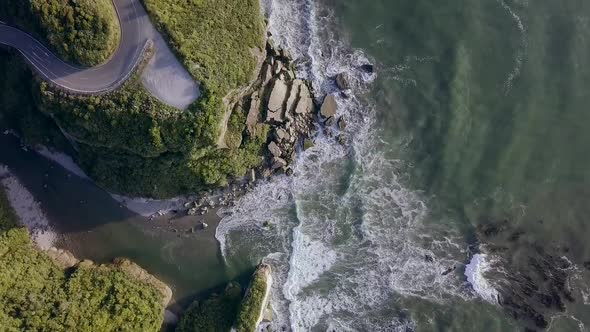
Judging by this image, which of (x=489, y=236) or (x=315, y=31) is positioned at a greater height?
(x=315, y=31)

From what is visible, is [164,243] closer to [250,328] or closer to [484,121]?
[250,328]

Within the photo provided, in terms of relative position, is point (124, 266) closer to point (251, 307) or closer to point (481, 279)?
point (251, 307)

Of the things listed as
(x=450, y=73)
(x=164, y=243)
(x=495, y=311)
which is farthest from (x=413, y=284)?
(x=164, y=243)

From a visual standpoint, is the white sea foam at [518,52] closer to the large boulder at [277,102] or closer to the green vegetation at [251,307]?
the large boulder at [277,102]

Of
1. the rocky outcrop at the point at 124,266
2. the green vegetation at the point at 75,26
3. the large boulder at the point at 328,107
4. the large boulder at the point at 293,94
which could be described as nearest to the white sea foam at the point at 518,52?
the large boulder at the point at 328,107

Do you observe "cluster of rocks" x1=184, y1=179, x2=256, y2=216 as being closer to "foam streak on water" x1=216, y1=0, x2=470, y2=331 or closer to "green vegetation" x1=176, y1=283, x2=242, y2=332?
"foam streak on water" x1=216, y1=0, x2=470, y2=331

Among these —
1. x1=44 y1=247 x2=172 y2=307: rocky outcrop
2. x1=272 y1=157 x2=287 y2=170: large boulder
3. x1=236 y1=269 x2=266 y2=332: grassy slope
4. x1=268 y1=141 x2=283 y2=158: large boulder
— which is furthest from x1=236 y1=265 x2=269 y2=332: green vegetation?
x1=268 y1=141 x2=283 y2=158: large boulder
